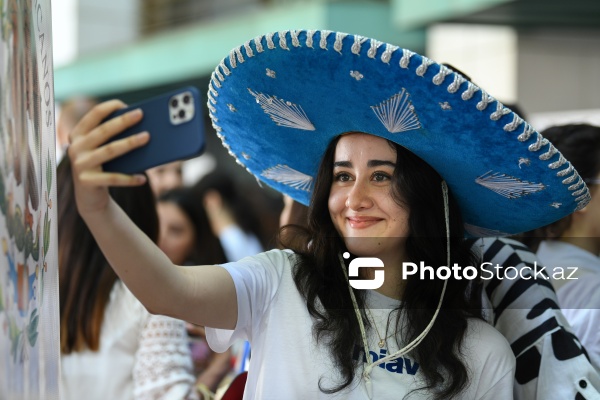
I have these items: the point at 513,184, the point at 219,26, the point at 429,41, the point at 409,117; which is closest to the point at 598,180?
the point at 513,184

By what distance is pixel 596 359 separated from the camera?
266 centimetres

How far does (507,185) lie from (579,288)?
74 centimetres

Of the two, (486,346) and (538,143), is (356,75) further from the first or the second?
(486,346)

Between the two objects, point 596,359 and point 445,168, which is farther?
point 596,359

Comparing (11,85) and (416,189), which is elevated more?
(11,85)

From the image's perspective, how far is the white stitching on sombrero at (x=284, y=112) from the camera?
2.26m

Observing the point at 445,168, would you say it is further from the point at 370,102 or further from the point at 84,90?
the point at 84,90

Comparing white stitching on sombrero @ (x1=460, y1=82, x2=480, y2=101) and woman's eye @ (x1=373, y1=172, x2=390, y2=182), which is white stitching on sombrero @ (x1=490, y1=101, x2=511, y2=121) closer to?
white stitching on sombrero @ (x1=460, y1=82, x2=480, y2=101)

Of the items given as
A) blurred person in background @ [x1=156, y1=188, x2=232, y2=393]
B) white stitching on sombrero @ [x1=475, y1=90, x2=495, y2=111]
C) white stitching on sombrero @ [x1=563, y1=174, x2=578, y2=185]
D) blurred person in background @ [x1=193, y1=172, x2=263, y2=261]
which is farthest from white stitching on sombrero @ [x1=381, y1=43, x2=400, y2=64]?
blurred person in background @ [x1=193, y1=172, x2=263, y2=261]

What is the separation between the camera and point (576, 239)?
9.98 ft

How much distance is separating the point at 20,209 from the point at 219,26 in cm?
1042

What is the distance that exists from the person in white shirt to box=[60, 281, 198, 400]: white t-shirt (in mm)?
628

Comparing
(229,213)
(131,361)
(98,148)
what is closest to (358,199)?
(98,148)

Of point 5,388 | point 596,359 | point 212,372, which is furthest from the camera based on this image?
point 212,372
